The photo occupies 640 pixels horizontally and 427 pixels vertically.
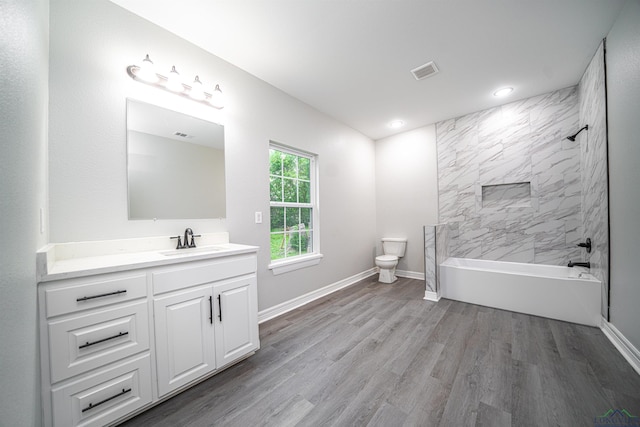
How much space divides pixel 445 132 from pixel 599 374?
10.8ft

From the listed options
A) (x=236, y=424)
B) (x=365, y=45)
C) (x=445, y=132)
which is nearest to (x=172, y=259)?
(x=236, y=424)

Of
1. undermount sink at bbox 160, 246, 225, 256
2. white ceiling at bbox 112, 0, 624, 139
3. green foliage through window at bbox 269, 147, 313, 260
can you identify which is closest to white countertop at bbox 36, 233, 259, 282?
undermount sink at bbox 160, 246, 225, 256

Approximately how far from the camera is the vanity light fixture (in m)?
1.65

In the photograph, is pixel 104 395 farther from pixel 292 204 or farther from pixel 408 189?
pixel 408 189

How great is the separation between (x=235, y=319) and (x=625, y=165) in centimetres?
325

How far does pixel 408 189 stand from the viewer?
4.11m

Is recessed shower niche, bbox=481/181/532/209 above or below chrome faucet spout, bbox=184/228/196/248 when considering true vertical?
above

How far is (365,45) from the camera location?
204 cm

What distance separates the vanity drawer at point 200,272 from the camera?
136 centimetres

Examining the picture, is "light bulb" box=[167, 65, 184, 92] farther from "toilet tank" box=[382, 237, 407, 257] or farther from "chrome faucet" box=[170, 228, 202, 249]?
"toilet tank" box=[382, 237, 407, 257]

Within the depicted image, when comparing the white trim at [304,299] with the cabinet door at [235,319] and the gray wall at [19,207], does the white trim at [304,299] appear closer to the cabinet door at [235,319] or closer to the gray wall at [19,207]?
the cabinet door at [235,319]

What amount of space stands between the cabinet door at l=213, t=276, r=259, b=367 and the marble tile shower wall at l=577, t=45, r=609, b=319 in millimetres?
3202

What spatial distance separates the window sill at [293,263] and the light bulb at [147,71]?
1.94 m

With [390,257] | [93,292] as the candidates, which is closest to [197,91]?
[93,292]
